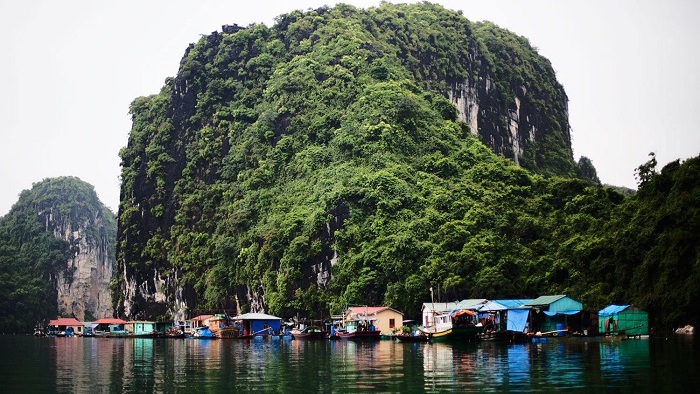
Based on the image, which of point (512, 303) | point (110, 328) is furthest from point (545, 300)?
point (110, 328)

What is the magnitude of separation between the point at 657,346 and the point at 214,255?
5754 centimetres

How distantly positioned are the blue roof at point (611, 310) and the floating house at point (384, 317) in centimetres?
1590

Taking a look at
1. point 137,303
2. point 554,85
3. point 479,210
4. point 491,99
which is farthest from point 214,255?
point 554,85

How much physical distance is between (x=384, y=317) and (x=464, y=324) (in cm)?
1241

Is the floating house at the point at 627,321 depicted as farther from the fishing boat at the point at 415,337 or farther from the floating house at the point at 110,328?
the floating house at the point at 110,328

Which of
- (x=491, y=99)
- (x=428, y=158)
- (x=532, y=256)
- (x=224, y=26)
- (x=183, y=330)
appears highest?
(x=224, y=26)

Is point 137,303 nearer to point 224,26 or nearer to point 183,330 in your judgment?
point 183,330

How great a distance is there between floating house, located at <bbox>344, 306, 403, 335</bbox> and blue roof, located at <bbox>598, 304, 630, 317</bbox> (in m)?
15.9

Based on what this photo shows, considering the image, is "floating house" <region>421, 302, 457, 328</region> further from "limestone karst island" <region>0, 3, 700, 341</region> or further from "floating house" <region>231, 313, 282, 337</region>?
"floating house" <region>231, 313, 282, 337</region>

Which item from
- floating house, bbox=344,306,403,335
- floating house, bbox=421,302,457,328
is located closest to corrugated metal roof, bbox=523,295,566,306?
floating house, bbox=421,302,457,328

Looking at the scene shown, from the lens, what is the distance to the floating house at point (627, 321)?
47.6 meters

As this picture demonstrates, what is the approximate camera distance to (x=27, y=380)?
29.5 metres

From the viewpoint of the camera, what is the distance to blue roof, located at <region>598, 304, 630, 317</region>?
48331mm

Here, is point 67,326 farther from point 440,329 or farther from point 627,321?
point 627,321
